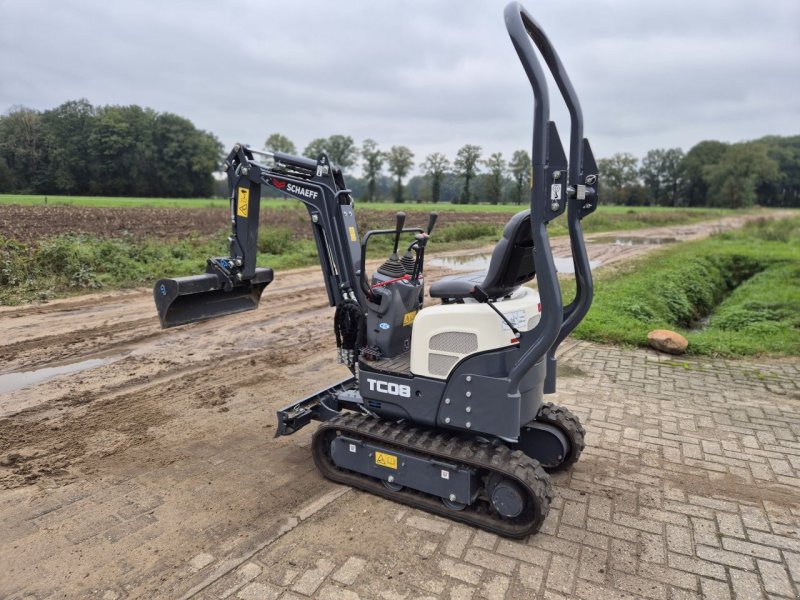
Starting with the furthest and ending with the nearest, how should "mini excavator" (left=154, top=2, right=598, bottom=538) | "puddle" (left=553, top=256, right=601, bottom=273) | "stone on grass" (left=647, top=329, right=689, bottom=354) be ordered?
1. "puddle" (left=553, top=256, right=601, bottom=273)
2. "stone on grass" (left=647, top=329, right=689, bottom=354)
3. "mini excavator" (left=154, top=2, right=598, bottom=538)

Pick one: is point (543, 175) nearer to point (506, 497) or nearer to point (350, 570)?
point (506, 497)

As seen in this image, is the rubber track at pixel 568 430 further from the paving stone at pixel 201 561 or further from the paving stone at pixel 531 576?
the paving stone at pixel 201 561

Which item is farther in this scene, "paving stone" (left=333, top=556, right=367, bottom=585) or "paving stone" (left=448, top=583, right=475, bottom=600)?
"paving stone" (left=333, top=556, right=367, bottom=585)

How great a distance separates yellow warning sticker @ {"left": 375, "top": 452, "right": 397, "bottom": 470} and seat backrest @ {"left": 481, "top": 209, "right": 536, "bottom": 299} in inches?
54.5

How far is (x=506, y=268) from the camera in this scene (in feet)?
12.6

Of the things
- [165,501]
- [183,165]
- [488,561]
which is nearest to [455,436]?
[488,561]

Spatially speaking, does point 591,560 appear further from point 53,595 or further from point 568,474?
point 53,595

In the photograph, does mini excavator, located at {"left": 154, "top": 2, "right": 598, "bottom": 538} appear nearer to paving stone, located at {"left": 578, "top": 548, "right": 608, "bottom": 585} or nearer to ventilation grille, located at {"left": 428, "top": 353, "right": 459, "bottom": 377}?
ventilation grille, located at {"left": 428, "top": 353, "right": 459, "bottom": 377}

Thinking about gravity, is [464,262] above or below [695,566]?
above

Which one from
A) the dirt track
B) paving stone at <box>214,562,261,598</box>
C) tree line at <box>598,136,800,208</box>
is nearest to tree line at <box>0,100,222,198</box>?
the dirt track

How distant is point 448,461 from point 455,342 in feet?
2.73

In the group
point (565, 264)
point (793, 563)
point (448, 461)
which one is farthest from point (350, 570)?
point (565, 264)

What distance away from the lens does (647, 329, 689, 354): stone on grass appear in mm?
7992

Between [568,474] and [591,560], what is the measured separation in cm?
114
